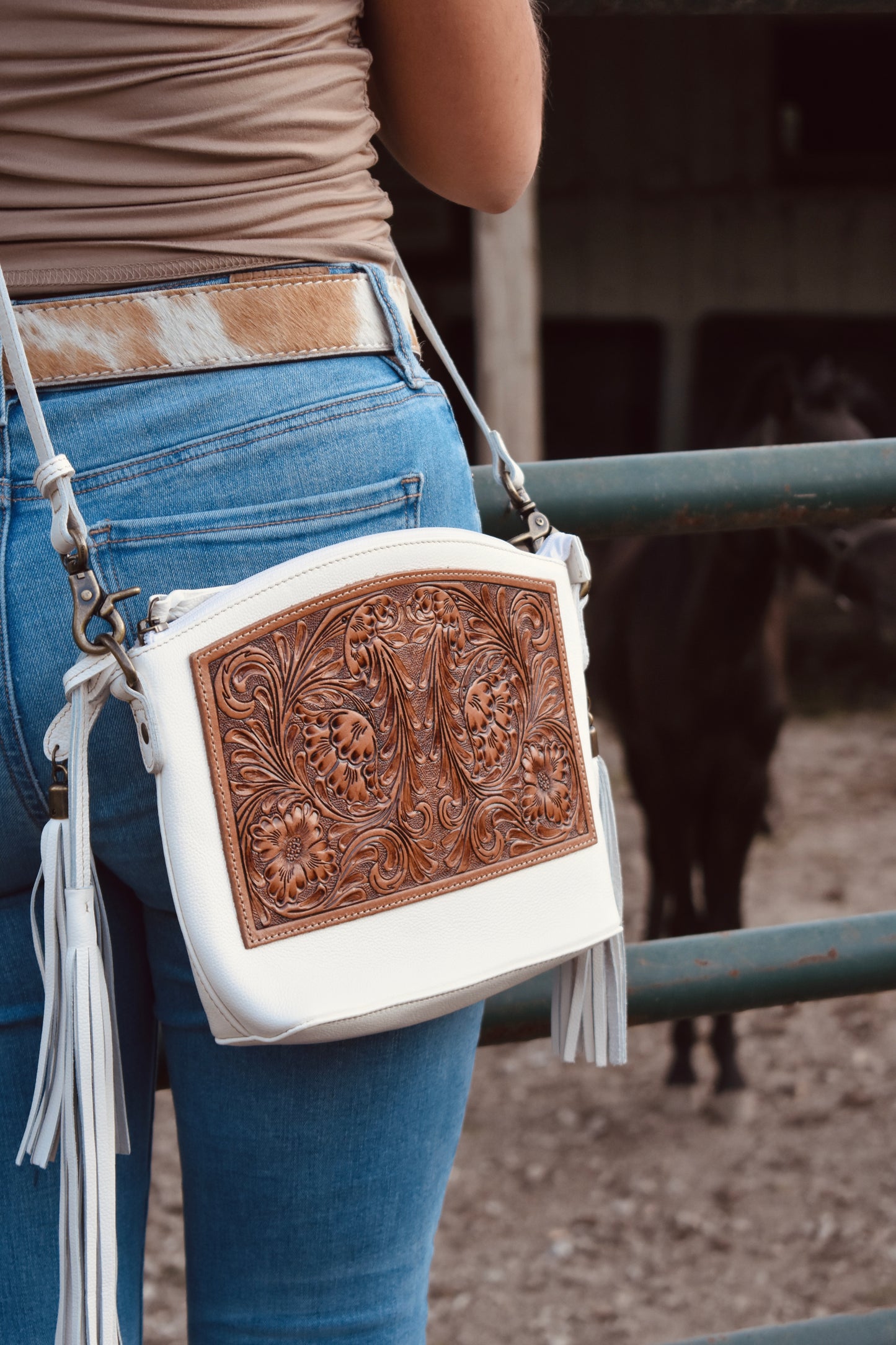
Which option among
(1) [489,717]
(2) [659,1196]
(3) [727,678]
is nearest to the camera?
(1) [489,717]

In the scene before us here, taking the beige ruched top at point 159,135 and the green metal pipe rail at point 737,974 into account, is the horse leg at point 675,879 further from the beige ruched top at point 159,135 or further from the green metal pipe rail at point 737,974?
the beige ruched top at point 159,135

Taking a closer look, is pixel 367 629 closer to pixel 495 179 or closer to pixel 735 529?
pixel 495 179

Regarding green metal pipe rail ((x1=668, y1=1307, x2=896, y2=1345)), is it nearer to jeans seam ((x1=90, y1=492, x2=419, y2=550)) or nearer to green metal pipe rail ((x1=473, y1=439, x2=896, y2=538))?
green metal pipe rail ((x1=473, y1=439, x2=896, y2=538))

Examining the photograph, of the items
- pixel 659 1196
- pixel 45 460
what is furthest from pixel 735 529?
pixel 659 1196

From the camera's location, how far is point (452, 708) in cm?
68

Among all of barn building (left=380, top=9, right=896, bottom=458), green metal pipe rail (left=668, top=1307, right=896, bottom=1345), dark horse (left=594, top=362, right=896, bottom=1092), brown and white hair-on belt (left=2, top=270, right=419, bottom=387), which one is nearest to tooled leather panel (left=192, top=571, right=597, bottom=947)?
brown and white hair-on belt (left=2, top=270, right=419, bottom=387)

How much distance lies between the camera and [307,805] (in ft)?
2.10

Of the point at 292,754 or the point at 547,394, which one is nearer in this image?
the point at 292,754

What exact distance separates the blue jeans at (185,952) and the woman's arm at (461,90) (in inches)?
6.3

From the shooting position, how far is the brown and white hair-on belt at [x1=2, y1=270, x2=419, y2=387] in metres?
0.63

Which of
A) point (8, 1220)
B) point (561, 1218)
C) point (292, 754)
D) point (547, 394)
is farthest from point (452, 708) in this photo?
point (547, 394)

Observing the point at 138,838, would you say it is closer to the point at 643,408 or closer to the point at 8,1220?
the point at 8,1220

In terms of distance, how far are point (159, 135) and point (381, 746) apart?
0.32m

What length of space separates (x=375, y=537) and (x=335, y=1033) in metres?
0.24
